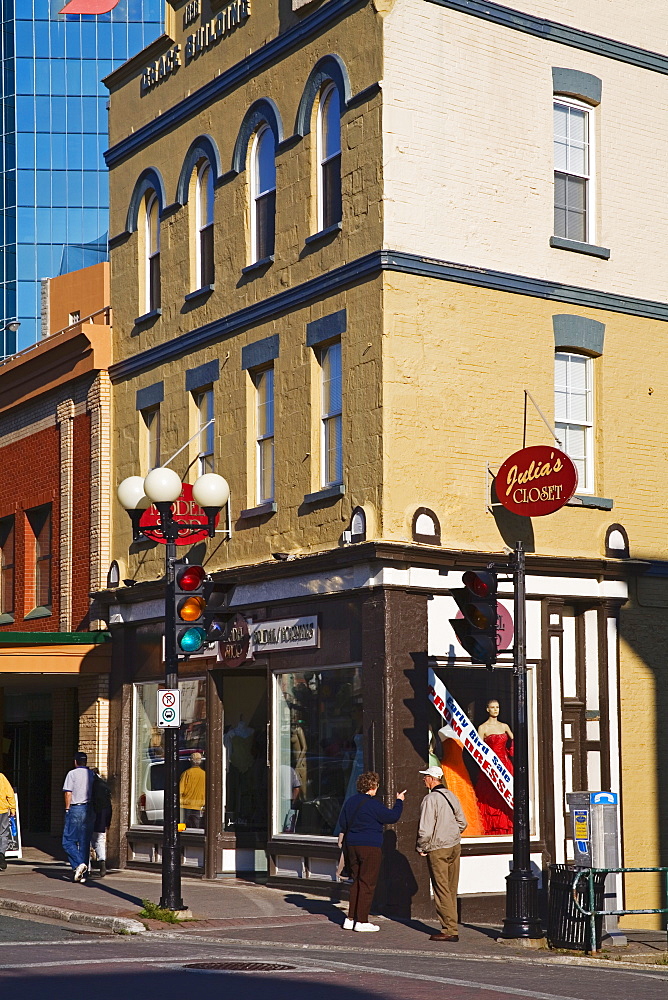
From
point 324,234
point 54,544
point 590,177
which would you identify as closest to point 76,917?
point 324,234

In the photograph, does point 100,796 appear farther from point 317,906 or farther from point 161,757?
point 317,906

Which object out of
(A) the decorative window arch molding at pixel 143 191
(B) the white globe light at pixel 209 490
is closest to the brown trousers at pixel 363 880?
(B) the white globe light at pixel 209 490

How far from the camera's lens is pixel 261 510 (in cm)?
2136

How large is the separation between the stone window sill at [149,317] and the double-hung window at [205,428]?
1747 mm

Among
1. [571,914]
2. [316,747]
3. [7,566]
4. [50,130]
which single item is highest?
[50,130]

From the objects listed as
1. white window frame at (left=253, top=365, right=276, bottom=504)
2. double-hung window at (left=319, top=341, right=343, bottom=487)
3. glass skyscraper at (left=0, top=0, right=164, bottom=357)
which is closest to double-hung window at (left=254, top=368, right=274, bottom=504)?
white window frame at (left=253, top=365, right=276, bottom=504)

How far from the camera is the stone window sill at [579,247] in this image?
20.6 m

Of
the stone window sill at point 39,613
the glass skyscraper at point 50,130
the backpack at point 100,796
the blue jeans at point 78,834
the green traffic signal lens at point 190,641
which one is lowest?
the blue jeans at point 78,834

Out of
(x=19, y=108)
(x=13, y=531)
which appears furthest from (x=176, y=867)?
(x=19, y=108)

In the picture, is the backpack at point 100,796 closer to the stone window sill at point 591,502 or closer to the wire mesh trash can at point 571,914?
the stone window sill at point 591,502

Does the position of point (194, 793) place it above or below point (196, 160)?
below

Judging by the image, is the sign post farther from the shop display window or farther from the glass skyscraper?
the glass skyscraper

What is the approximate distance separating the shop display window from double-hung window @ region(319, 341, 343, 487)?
2963 millimetres

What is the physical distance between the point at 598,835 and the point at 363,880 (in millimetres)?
2539
